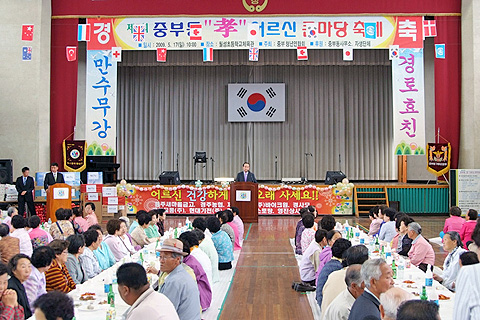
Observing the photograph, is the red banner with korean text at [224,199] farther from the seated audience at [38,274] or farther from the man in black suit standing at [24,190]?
the seated audience at [38,274]

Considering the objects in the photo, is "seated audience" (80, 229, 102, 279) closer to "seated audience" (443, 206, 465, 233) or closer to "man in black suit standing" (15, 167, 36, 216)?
"seated audience" (443, 206, 465, 233)


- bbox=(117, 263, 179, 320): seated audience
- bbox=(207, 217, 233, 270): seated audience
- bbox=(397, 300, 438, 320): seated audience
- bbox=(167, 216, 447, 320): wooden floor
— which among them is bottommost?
bbox=(167, 216, 447, 320): wooden floor

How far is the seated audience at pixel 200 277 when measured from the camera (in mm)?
4410

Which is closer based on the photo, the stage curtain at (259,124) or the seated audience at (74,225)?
the seated audience at (74,225)

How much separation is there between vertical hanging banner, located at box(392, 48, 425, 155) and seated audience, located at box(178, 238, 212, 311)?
923cm

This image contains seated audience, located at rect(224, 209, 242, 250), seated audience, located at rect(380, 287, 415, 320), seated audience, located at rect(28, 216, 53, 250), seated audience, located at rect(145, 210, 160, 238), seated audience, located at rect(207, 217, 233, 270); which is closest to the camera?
seated audience, located at rect(380, 287, 415, 320)

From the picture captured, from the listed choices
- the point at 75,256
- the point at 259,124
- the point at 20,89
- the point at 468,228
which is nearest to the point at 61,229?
the point at 75,256

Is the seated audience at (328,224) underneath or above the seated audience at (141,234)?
above

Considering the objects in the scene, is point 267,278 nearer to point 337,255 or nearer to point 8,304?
point 337,255

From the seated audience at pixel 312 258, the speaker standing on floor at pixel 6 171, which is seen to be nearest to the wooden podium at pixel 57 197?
the speaker standing on floor at pixel 6 171

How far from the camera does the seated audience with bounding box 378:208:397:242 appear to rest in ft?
24.4

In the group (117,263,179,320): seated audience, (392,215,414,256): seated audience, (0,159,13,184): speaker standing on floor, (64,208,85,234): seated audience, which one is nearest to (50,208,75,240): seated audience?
(64,208,85,234): seated audience

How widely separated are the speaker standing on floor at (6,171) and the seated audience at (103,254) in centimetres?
749

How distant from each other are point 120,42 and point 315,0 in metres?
4.95
